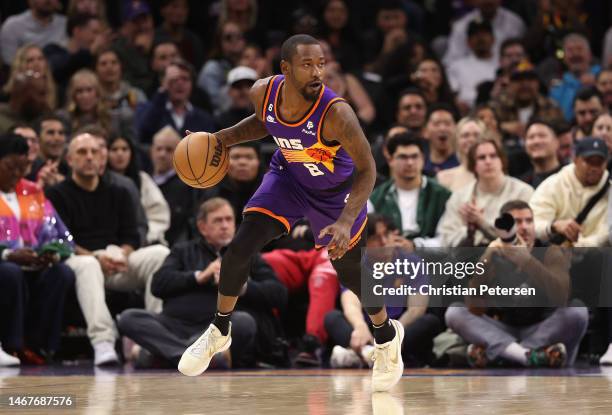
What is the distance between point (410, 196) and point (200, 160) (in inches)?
124

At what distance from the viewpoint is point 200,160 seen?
632 centimetres

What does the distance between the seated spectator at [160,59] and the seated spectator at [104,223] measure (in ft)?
9.15

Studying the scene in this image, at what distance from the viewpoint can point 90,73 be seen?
10.6 metres

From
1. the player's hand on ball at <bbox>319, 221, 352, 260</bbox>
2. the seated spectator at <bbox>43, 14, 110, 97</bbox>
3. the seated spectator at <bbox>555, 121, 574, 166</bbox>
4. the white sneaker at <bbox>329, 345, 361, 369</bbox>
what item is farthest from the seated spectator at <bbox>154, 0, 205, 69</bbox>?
the player's hand on ball at <bbox>319, 221, 352, 260</bbox>

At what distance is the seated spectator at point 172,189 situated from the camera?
393 inches

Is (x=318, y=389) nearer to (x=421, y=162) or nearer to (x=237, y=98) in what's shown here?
(x=421, y=162)

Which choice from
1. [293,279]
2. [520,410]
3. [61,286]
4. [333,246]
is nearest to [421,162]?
[293,279]

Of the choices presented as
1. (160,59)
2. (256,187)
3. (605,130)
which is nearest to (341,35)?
(160,59)

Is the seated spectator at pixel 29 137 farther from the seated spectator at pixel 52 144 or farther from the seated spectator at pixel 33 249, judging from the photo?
the seated spectator at pixel 33 249

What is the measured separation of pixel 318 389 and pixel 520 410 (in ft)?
4.91

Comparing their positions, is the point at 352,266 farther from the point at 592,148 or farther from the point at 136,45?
the point at 136,45

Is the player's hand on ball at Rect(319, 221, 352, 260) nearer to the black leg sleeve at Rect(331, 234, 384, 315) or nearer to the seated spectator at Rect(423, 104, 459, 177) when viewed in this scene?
the black leg sleeve at Rect(331, 234, 384, 315)

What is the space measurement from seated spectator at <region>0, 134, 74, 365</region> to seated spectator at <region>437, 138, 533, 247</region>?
9.75 feet

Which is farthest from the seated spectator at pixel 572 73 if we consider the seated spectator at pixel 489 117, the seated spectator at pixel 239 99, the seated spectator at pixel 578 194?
the seated spectator at pixel 239 99
